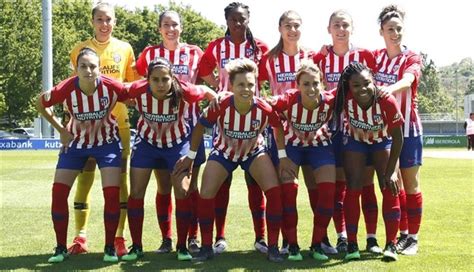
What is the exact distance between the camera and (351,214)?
6137 millimetres

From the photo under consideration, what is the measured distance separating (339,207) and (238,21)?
2.17 m

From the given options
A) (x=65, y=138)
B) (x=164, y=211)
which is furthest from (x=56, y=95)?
(x=164, y=211)

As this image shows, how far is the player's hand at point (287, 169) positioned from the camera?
605 centimetres

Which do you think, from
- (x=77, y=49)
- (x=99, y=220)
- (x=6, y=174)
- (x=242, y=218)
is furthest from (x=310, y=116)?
(x=6, y=174)

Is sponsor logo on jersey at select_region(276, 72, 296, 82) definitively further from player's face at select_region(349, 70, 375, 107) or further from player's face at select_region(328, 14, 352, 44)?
player's face at select_region(349, 70, 375, 107)

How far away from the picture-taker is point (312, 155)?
20.1 ft

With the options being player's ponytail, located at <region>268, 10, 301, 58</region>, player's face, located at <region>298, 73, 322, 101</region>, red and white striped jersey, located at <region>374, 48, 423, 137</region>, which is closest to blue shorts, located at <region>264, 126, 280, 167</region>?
player's face, located at <region>298, 73, 322, 101</region>

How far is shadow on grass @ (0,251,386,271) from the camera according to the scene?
5734 millimetres

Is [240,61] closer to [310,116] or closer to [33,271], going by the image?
[310,116]

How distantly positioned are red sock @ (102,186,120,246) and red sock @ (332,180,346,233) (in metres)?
2.19

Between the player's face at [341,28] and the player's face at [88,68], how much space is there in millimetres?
2336

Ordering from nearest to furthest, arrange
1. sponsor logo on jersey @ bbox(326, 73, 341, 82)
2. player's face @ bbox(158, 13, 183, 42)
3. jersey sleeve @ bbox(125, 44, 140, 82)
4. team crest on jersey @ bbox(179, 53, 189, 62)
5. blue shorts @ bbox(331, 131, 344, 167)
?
blue shorts @ bbox(331, 131, 344, 167) → sponsor logo on jersey @ bbox(326, 73, 341, 82) → player's face @ bbox(158, 13, 183, 42) → team crest on jersey @ bbox(179, 53, 189, 62) → jersey sleeve @ bbox(125, 44, 140, 82)

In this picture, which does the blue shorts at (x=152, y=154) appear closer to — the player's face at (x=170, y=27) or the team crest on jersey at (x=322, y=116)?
the player's face at (x=170, y=27)

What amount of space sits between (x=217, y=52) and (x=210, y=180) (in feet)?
5.01
